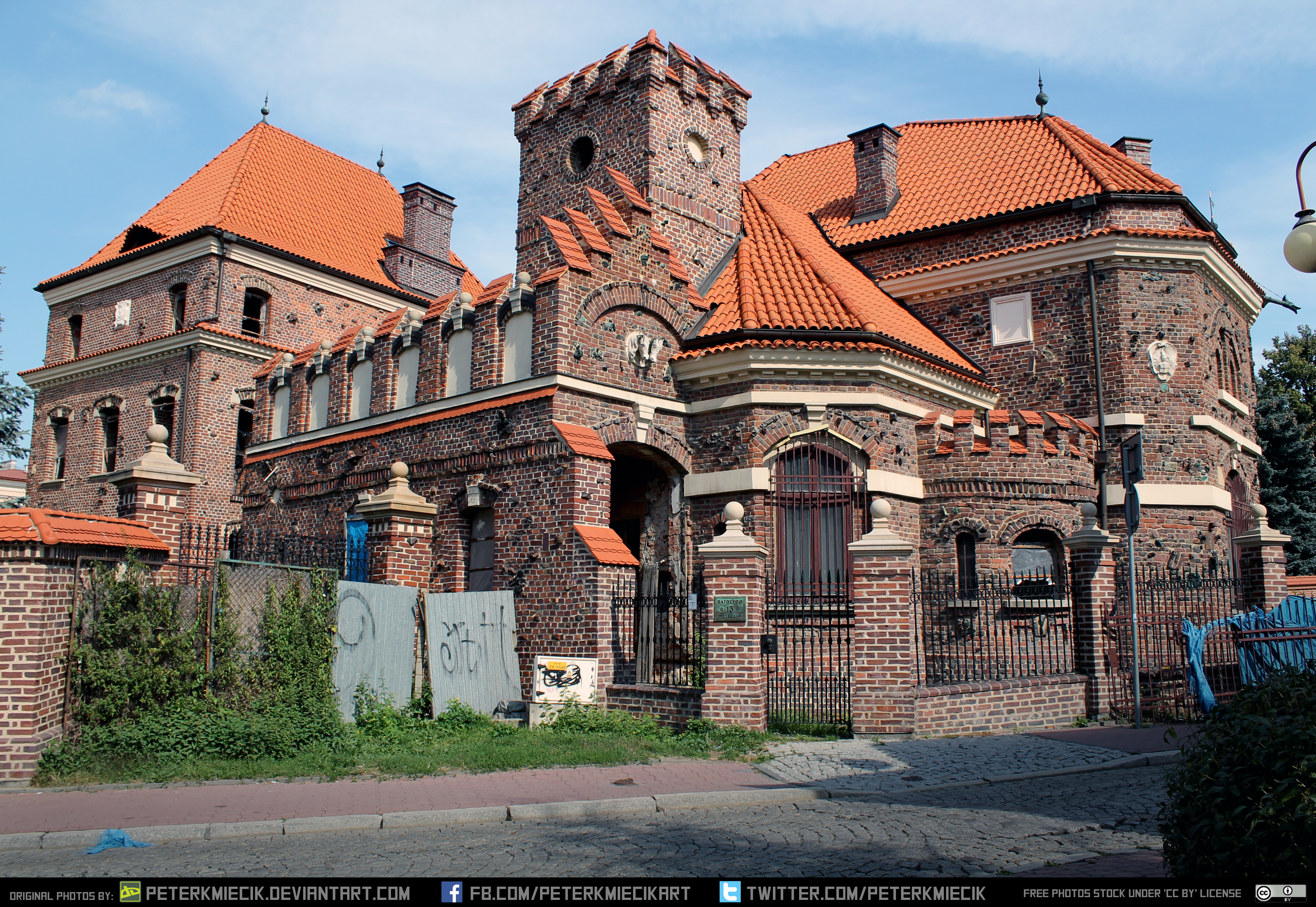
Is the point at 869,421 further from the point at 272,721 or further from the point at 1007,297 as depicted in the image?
the point at 272,721

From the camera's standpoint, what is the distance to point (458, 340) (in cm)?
1612

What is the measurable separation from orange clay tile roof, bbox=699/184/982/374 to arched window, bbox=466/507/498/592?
467cm

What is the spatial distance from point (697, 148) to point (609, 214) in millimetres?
3394

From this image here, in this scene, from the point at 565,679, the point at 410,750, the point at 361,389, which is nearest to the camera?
the point at 410,750

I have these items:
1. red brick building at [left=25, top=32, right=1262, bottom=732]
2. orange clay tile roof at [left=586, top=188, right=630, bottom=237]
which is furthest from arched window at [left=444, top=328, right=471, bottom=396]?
orange clay tile roof at [left=586, top=188, right=630, bottom=237]

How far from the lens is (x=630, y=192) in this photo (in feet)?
54.8

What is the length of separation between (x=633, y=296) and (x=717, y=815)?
31.3ft

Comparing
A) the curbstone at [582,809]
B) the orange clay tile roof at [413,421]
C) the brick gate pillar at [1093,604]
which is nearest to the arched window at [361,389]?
the orange clay tile roof at [413,421]

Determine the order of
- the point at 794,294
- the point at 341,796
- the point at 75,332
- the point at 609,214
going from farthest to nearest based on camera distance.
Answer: the point at 75,332
the point at 794,294
the point at 609,214
the point at 341,796

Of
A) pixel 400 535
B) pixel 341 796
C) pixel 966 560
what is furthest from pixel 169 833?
pixel 966 560

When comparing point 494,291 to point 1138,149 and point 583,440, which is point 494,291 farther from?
point 1138,149

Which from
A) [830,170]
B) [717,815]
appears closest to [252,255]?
[830,170]

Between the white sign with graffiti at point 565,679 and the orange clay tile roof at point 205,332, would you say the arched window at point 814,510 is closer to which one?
the white sign with graffiti at point 565,679

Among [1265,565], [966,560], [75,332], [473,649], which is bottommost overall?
[473,649]
